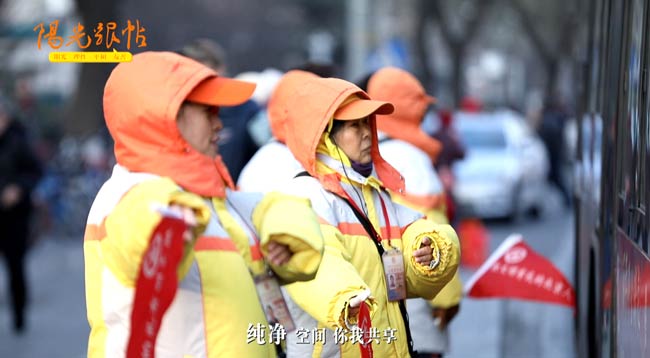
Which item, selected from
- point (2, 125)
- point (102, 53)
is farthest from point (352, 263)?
point (2, 125)

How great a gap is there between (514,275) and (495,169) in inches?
618

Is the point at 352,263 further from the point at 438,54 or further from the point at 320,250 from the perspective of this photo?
the point at 438,54

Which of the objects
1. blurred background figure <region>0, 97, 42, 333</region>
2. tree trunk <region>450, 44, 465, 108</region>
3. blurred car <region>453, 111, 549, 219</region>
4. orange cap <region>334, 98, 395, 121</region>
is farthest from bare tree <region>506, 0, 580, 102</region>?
orange cap <region>334, 98, 395, 121</region>

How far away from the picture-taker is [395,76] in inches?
285

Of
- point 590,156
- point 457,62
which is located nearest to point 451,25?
point 457,62

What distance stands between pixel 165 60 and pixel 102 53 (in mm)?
485

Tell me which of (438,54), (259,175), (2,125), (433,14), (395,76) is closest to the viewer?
(259,175)

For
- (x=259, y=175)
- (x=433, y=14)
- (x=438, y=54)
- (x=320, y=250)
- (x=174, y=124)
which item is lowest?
(x=438, y=54)

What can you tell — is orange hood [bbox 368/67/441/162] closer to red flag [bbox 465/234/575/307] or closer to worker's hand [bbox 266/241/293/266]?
red flag [bbox 465/234/575/307]

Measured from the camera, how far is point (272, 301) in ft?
14.5

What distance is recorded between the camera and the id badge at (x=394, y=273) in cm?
481

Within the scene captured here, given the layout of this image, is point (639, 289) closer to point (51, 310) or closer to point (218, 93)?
point (218, 93)

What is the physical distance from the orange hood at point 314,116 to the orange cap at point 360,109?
0.03 meters

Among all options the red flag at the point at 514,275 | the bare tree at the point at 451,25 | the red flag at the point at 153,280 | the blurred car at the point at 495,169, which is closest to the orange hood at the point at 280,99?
the red flag at the point at 514,275
